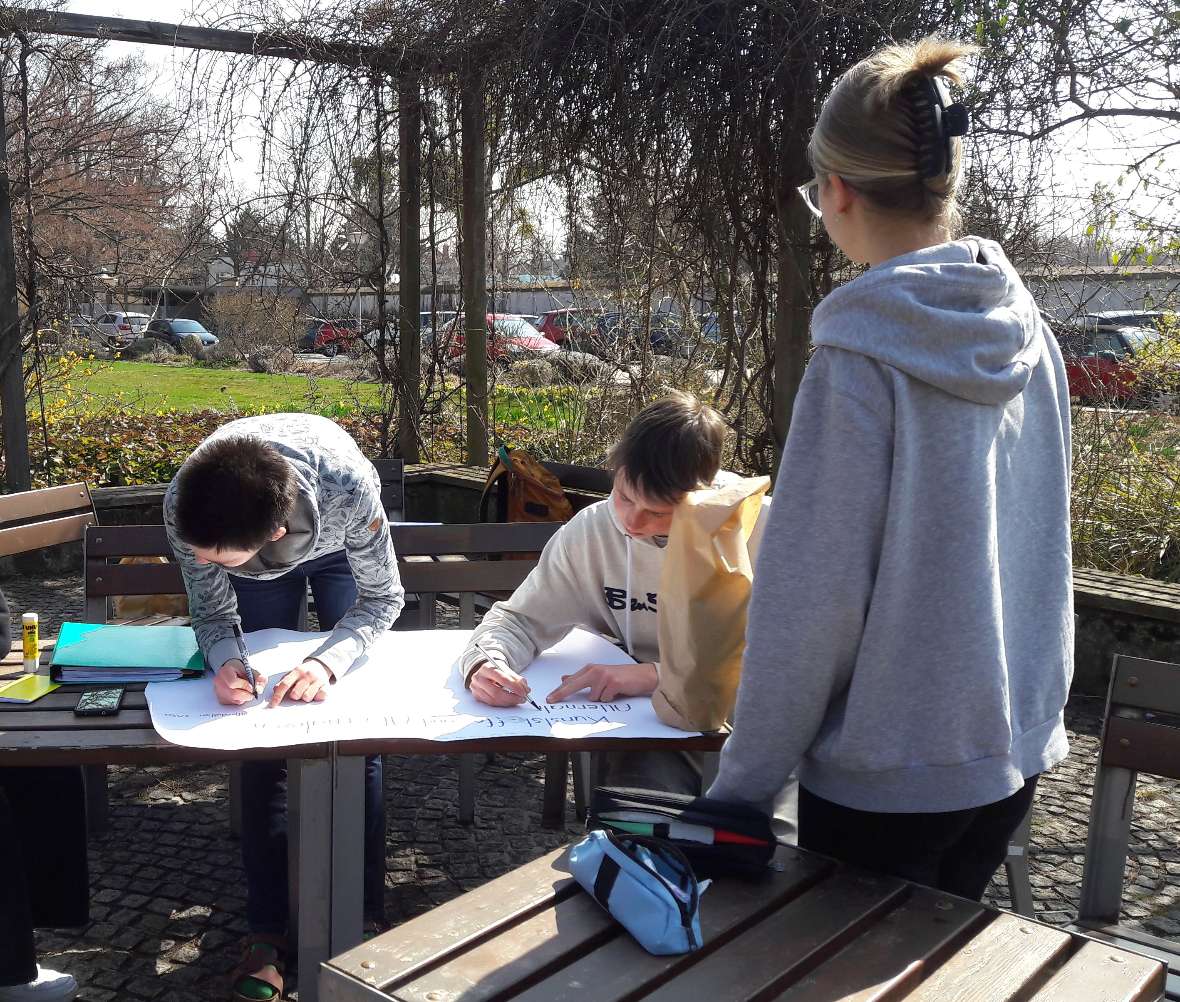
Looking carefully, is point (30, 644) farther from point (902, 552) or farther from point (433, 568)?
point (902, 552)

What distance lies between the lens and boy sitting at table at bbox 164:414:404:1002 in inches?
89.0

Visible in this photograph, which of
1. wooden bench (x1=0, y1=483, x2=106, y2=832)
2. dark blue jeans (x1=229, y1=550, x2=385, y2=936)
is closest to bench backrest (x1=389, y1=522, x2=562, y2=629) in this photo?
dark blue jeans (x1=229, y1=550, x2=385, y2=936)

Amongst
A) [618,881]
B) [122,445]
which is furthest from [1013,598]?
[122,445]

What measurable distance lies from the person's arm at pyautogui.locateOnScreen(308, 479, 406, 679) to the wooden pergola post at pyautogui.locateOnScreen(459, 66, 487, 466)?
4004 mm

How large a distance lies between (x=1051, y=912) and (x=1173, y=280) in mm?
3885

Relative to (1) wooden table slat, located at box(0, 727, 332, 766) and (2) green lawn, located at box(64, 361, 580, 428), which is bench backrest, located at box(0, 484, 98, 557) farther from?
(2) green lawn, located at box(64, 361, 580, 428)

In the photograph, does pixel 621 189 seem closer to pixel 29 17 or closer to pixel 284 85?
pixel 284 85

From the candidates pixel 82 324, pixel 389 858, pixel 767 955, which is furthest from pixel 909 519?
pixel 82 324

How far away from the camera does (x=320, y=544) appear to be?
281cm

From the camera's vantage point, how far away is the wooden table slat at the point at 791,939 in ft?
4.43

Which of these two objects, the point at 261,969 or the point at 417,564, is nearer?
the point at 261,969

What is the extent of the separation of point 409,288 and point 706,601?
5503 mm

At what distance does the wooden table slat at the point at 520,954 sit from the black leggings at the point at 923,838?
12.5 inches

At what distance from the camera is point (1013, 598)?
4.93 ft
